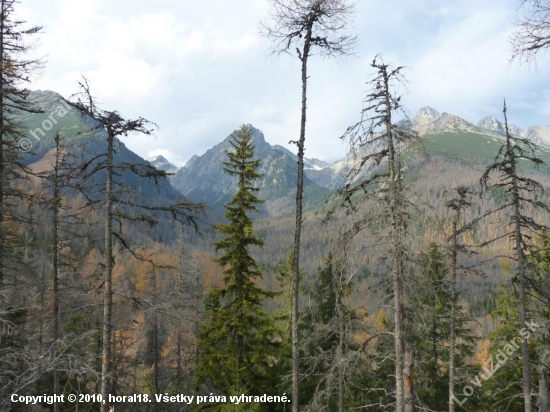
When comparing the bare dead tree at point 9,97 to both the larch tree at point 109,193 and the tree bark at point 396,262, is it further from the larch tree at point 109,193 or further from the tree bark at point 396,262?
the tree bark at point 396,262

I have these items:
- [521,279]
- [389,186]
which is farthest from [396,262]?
[521,279]

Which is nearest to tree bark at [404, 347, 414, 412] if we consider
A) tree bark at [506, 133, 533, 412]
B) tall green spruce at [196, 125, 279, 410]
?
tree bark at [506, 133, 533, 412]

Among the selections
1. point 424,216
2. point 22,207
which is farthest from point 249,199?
point 22,207

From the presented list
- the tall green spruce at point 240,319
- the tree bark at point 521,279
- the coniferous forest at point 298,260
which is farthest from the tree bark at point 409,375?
the tall green spruce at point 240,319

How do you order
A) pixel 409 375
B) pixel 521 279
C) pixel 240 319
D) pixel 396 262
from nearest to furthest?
1. pixel 396 262
2. pixel 409 375
3. pixel 521 279
4. pixel 240 319

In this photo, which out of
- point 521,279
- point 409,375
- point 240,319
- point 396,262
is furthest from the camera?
point 240,319

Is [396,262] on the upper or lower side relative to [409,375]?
upper

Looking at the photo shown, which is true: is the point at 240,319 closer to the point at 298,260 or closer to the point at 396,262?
the point at 298,260

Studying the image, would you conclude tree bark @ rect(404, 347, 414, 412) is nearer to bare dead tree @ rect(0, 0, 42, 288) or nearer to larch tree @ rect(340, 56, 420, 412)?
larch tree @ rect(340, 56, 420, 412)

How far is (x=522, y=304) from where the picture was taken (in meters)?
12.8

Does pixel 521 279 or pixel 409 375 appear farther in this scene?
pixel 521 279

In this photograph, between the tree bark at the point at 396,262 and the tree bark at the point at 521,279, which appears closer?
the tree bark at the point at 396,262

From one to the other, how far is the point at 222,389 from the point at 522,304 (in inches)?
488

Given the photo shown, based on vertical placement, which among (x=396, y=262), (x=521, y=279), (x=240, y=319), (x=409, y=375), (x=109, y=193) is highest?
(x=109, y=193)
